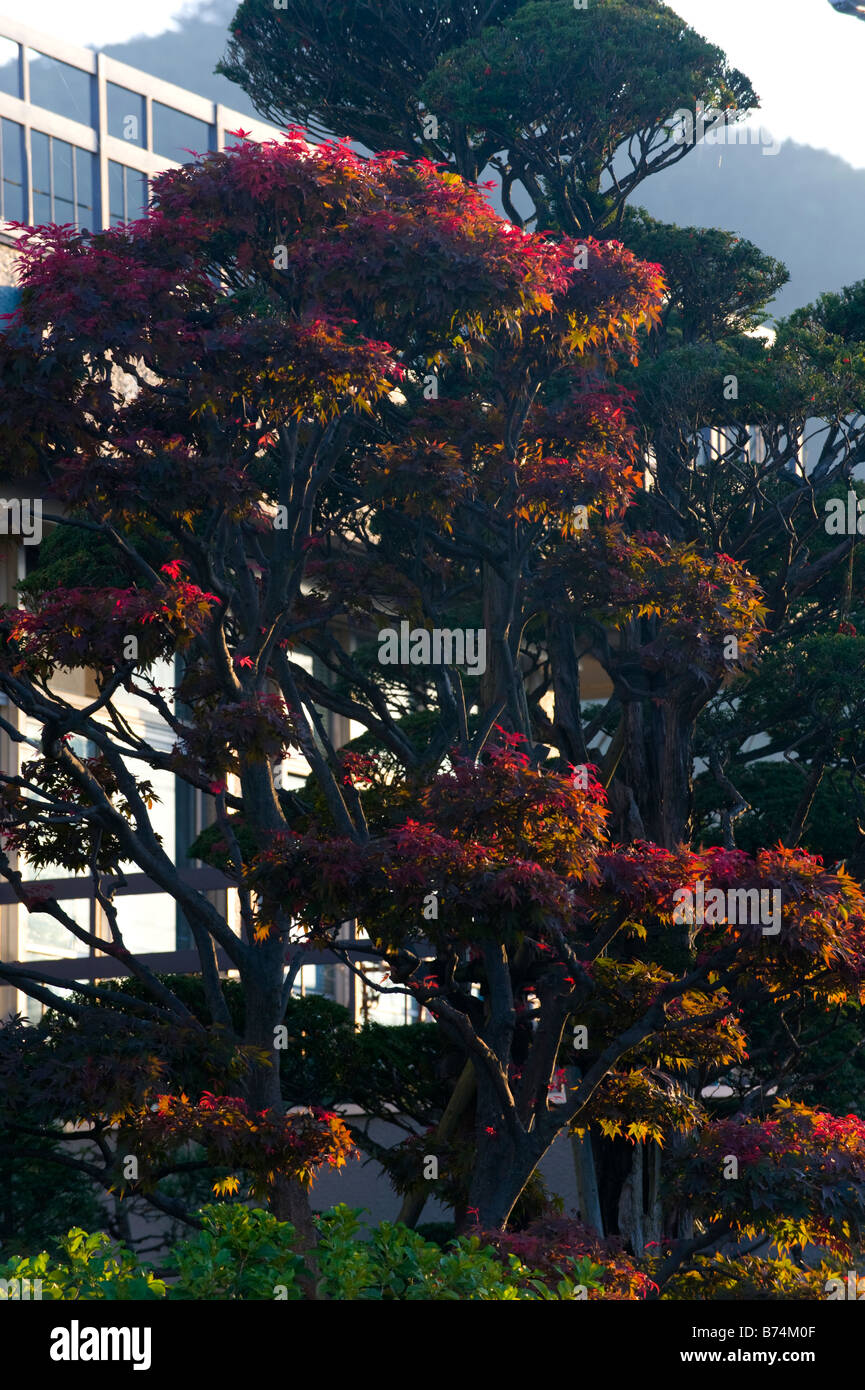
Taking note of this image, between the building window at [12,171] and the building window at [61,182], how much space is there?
8.1 inches

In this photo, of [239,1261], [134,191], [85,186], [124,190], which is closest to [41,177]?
[85,186]

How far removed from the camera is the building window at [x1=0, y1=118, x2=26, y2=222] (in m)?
20.5

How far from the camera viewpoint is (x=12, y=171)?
20703 millimetres

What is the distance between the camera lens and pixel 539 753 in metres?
11.4

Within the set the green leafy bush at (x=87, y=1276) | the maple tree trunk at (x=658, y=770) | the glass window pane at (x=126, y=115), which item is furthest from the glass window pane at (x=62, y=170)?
the green leafy bush at (x=87, y=1276)

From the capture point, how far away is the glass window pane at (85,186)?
21.7 meters

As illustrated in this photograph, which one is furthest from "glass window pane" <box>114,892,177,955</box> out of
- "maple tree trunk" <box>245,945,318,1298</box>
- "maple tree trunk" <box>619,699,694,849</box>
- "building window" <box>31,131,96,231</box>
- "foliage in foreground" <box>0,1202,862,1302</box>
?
"foliage in foreground" <box>0,1202,862,1302</box>

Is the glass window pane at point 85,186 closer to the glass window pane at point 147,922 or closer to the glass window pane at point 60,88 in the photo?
the glass window pane at point 60,88

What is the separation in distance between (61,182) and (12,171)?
952mm

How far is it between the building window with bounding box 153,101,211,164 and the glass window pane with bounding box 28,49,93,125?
4.45ft

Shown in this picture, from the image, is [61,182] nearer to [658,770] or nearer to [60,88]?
[60,88]

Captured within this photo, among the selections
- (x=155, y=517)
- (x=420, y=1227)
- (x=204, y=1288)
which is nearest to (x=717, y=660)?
(x=155, y=517)

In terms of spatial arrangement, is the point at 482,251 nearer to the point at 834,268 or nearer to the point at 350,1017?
the point at 350,1017
